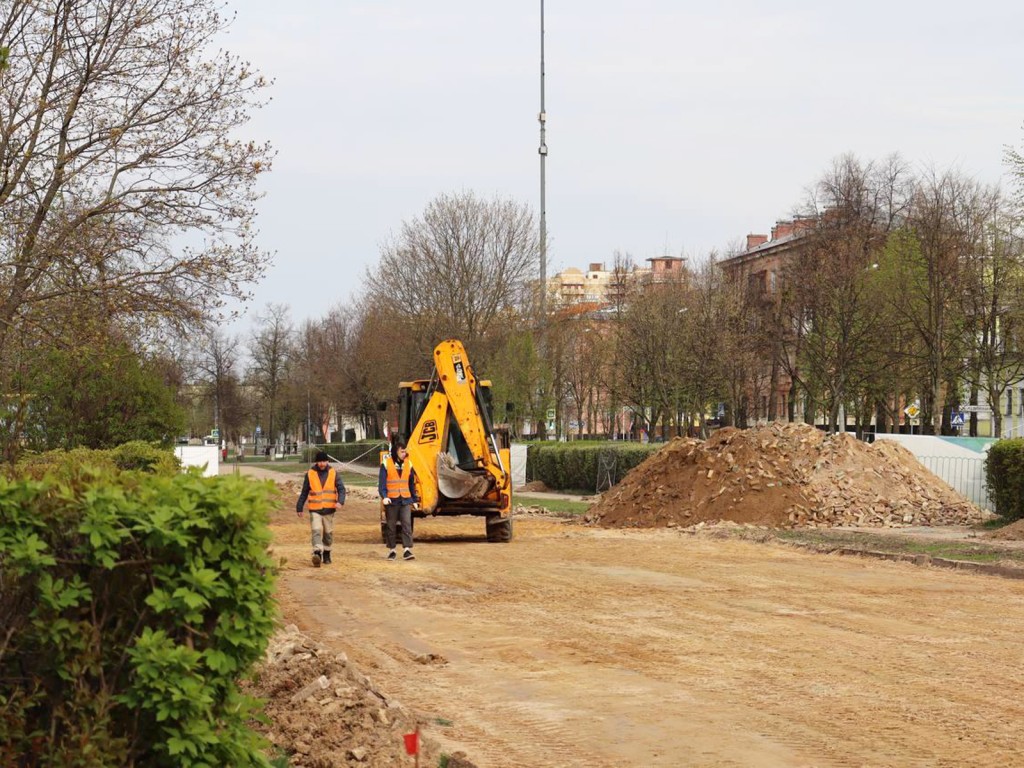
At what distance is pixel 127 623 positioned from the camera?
18.0 feet

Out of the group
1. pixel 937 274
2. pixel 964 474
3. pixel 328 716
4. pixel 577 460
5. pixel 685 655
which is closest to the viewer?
pixel 328 716

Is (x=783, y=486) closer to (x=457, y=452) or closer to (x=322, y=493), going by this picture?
(x=457, y=452)

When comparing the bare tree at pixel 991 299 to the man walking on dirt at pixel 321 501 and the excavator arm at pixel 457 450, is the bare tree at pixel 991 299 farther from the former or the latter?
the man walking on dirt at pixel 321 501

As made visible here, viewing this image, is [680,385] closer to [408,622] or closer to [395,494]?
[395,494]

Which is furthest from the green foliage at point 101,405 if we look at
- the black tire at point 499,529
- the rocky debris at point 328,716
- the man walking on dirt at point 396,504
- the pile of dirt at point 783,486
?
the rocky debris at point 328,716

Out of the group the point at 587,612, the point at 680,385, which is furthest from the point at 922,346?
the point at 587,612

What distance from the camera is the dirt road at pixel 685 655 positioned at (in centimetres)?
821

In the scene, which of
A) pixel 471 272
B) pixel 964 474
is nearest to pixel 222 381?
pixel 471 272

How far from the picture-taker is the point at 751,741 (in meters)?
8.18

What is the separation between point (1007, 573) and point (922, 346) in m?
36.6

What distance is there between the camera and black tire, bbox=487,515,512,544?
81.1 feet

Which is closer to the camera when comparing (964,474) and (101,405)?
(964,474)

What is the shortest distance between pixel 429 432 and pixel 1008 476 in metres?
11.9

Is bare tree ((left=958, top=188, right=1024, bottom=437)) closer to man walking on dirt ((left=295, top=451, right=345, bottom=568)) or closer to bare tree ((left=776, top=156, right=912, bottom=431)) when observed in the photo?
bare tree ((left=776, top=156, right=912, bottom=431))
